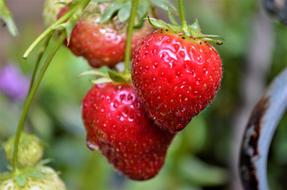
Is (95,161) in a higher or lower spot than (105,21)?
lower

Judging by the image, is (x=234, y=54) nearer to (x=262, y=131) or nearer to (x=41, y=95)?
(x=41, y=95)

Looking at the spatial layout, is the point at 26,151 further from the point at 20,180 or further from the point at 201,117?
the point at 201,117

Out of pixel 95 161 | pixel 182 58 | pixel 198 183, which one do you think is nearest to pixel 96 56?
pixel 182 58

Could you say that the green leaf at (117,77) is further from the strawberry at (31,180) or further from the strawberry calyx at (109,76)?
the strawberry at (31,180)

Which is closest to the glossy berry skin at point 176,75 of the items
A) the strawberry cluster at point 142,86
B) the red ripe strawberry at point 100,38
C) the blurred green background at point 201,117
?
the strawberry cluster at point 142,86

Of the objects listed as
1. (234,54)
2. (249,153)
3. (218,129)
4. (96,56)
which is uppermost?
(96,56)

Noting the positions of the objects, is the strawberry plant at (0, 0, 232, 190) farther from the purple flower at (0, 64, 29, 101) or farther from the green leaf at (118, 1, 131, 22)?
the purple flower at (0, 64, 29, 101)
